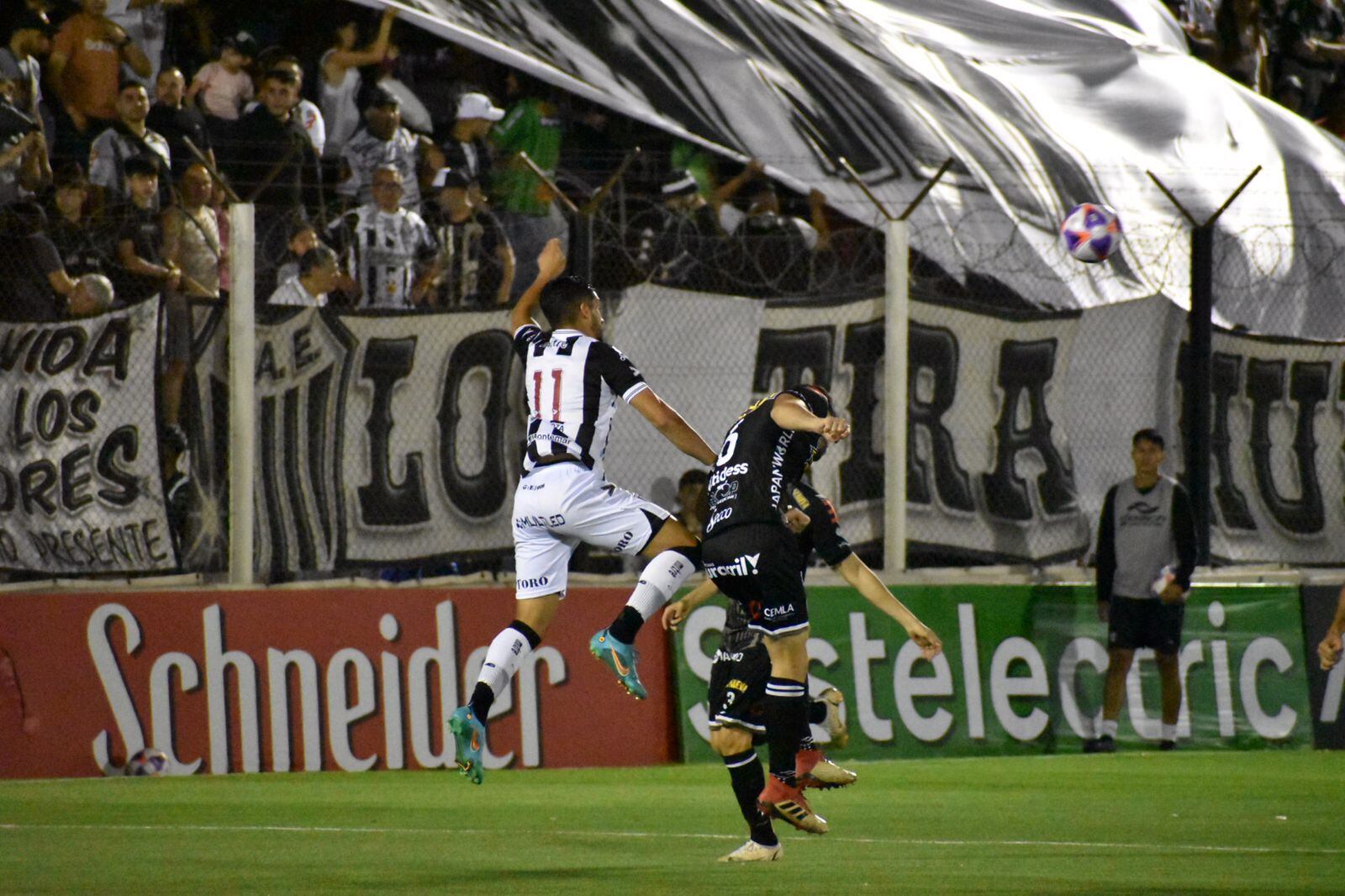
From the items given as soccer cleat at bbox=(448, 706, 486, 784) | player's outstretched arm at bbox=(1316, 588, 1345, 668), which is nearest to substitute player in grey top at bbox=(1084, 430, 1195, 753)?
player's outstretched arm at bbox=(1316, 588, 1345, 668)

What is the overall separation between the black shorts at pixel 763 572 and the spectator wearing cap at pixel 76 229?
19.7 feet

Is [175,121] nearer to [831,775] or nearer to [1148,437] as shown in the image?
[1148,437]

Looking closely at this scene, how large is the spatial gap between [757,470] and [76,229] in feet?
21.2

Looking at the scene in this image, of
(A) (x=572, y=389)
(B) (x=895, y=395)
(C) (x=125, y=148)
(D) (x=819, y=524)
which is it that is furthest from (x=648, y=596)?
(C) (x=125, y=148)

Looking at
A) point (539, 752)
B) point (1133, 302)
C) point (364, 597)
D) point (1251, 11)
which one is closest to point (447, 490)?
point (364, 597)

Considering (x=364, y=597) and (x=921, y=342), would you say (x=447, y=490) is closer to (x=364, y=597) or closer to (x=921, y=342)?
(x=364, y=597)

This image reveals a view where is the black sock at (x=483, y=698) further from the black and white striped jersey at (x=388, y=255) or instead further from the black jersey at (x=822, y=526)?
the black and white striped jersey at (x=388, y=255)

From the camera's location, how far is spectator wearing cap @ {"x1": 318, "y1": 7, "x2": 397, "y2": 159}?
15641 mm

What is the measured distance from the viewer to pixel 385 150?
15.5 metres

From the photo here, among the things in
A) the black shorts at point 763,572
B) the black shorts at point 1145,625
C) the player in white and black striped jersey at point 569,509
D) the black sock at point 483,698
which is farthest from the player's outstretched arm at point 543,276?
the black shorts at point 1145,625

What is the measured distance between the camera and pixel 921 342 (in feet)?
45.2

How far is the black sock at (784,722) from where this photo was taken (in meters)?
7.91

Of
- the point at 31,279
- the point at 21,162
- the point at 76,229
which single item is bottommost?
the point at 31,279

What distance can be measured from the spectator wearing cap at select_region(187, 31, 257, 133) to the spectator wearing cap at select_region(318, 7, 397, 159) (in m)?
0.59
